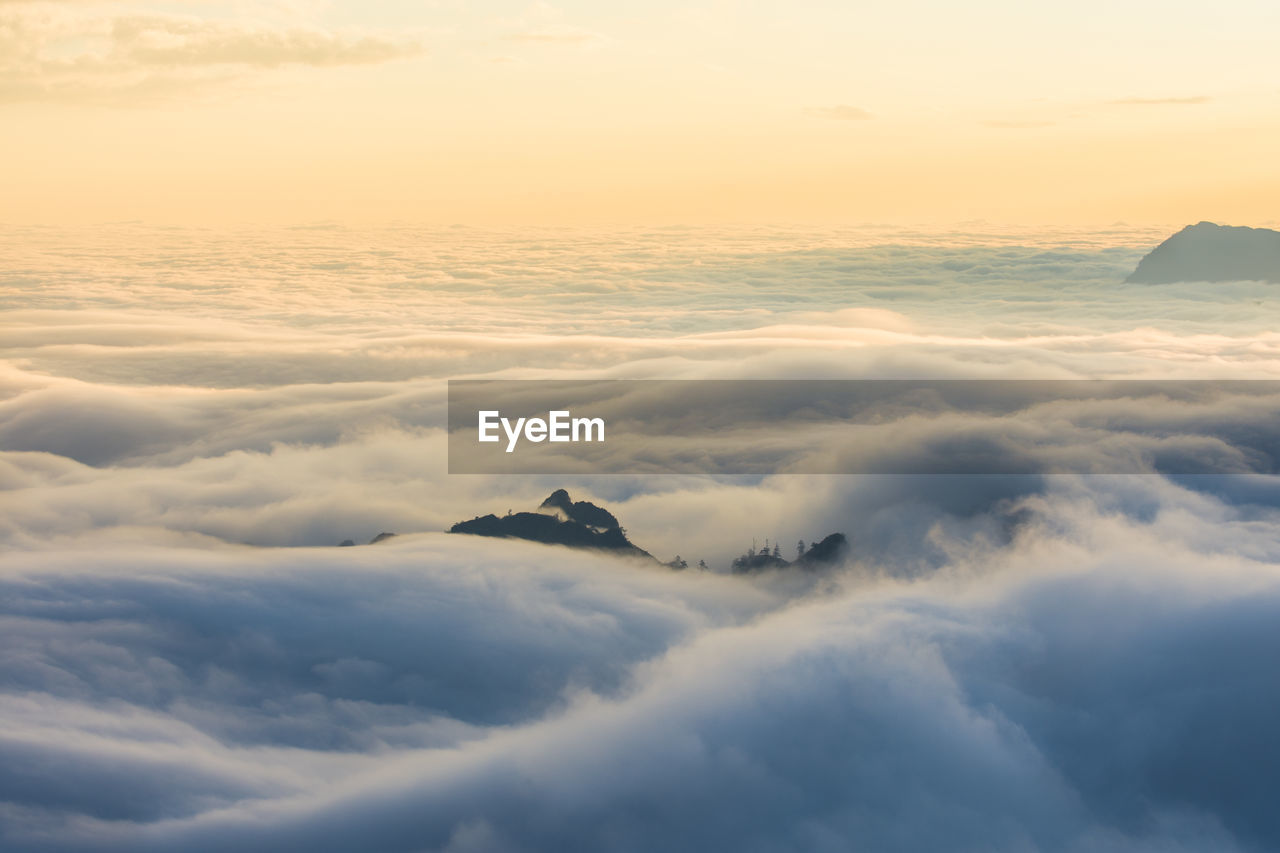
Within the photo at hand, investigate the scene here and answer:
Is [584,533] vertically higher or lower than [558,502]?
lower

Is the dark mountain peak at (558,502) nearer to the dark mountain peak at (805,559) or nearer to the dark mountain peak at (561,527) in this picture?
the dark mountain peak at (561,527)

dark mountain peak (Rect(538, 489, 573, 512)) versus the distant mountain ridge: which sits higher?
dark mountain peak (Rect(538, 489, 573, 512))

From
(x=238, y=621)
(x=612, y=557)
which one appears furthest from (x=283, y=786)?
(x=612, y=557)

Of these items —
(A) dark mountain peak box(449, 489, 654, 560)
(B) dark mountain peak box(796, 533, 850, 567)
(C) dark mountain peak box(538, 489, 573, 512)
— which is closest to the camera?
(A) dark mountain peak box(449, 489, 654, 560)

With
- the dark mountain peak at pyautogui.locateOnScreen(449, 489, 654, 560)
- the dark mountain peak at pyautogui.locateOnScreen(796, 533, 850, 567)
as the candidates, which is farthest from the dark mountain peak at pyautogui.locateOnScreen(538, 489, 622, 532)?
the dark mountain peak at pyautogui.locateOnScreen(796, 533, 850, 567)

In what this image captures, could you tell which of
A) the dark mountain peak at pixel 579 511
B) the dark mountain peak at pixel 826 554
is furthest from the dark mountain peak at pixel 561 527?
the dark mountain peak at pixel 826 554

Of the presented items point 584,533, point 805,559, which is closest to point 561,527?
point 584,533

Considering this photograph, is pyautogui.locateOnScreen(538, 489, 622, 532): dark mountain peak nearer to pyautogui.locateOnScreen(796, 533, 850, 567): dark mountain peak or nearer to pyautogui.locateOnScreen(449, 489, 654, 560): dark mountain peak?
pyautogui.locateOnScreen(449, 489, 654, 560): dark mountain peak

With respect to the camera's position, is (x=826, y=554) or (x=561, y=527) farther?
(x=826, y=554)

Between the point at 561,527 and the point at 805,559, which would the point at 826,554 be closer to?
the point at 805,559
